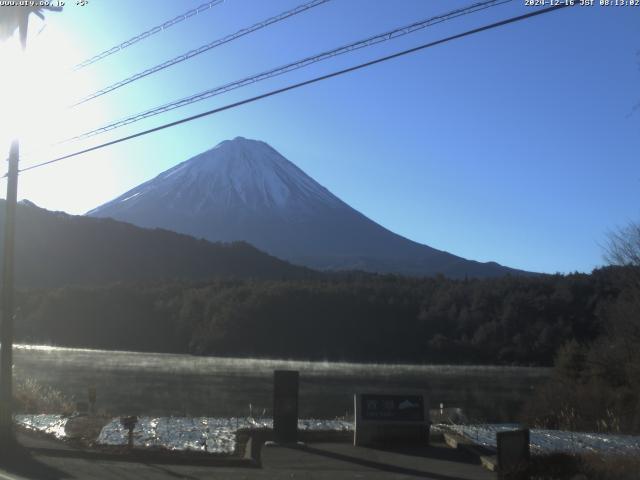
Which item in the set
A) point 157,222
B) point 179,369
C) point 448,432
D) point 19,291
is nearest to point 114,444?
point 448,432

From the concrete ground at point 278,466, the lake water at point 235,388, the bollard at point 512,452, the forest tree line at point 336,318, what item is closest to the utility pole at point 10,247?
the concrete ground at point 278,466

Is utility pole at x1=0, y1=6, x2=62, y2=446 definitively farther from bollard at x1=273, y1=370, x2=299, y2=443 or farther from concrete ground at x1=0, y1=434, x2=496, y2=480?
bollard at x1=273, y1=370, x2=299, y2=443

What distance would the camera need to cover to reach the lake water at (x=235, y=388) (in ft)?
85.3

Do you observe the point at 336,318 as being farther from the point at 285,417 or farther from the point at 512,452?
the point at 512,452

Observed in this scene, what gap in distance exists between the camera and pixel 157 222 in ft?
440

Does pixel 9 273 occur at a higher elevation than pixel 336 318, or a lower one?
higher

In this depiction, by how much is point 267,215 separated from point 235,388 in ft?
381

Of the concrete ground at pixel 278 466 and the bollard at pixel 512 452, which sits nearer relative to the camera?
the bollard at pixel 512 452

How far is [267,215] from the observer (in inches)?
5837

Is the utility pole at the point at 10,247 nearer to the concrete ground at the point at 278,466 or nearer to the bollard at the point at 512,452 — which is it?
the concrete ground at the point at 278,466

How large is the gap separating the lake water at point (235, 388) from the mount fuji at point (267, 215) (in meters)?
92.3

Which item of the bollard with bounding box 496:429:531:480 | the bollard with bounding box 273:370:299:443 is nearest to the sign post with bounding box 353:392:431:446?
the bollard with bounding box 273:370:299:443

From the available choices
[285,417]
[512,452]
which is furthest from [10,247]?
[512,452]

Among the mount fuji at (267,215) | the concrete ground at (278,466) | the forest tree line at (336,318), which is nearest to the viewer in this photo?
the concrete ground at (278,466)
